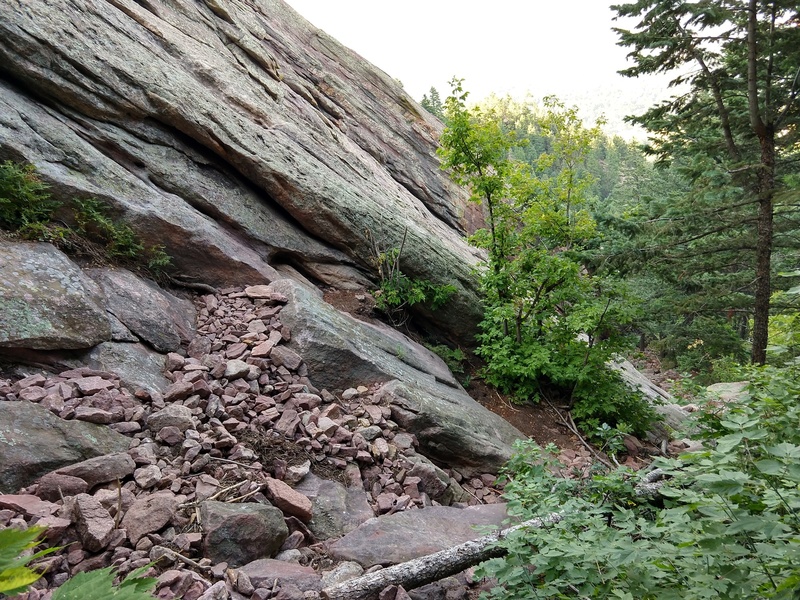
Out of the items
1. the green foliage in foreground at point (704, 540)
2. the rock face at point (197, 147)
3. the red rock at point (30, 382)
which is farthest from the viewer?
the rock face at point (197, 147)

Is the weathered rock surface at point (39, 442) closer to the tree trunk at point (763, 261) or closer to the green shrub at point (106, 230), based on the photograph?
the green shrub at point (106, 230)

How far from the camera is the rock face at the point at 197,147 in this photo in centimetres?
596

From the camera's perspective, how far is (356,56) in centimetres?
1958

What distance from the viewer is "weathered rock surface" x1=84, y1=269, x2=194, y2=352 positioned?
512cm

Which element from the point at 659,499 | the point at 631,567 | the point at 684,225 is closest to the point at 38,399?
the point at 631,567

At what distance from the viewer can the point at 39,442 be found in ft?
10.8

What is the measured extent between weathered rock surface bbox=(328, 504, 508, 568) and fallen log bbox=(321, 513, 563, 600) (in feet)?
0.62

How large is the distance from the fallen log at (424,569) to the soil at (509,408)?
4.20 metres

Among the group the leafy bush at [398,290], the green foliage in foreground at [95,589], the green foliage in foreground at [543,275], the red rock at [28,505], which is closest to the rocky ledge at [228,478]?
the red rock at [28,505]

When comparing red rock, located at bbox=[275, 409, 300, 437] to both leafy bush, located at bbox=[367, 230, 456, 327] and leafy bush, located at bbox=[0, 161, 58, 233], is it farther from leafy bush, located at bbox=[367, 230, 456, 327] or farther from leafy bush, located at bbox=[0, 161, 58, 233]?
leafy bush, located at bbox=[367, 230, 456, 327]

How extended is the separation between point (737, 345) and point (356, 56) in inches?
755

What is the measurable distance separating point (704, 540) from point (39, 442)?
4.11m

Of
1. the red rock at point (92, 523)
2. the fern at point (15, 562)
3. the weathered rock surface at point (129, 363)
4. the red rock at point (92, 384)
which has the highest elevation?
the fern at point (15, 562)

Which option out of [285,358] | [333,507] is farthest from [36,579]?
[285,358]
